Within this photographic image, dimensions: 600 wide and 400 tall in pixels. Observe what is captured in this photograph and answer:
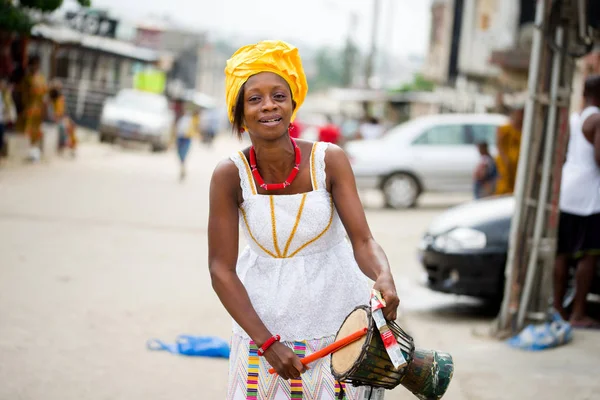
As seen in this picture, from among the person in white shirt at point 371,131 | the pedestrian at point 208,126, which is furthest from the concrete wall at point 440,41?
the person in white shirt at point 371,131

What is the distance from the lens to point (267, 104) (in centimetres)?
306

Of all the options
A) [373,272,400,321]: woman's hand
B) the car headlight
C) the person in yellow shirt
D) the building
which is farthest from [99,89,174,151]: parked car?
the building

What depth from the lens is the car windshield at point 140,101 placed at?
99.7 ft

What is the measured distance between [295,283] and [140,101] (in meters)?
28.6

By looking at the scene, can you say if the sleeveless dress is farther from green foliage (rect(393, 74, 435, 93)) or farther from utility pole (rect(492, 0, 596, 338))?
green foliage (rect(393, 74, 435, 93))

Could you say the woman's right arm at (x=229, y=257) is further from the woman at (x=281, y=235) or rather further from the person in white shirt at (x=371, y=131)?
the person in white shirt at (x=371, y=131)

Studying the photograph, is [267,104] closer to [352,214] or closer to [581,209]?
[352,214]

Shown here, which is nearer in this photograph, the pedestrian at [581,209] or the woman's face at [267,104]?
the woman's face at [267,104]

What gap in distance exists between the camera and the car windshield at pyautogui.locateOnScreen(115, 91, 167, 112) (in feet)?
99.7

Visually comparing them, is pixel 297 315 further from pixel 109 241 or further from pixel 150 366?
pixel 109 241

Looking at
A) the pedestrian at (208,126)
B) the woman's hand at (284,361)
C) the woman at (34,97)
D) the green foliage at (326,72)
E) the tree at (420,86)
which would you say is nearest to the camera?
the woman's hand at (284,361)

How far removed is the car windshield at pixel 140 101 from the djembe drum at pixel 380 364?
92.2 ft

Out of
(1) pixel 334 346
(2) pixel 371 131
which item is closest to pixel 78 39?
(2) pixel 371 131

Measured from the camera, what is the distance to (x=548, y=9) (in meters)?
6.34
